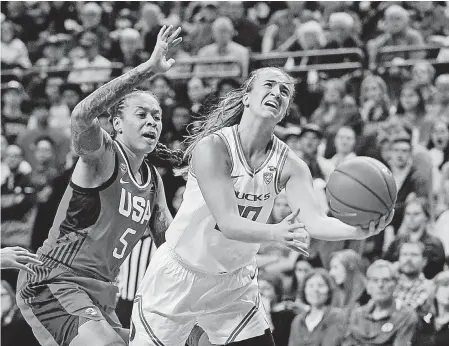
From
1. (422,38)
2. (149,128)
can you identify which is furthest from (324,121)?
(149,128)

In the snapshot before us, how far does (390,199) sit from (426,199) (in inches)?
134

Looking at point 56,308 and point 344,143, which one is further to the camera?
point 344,143

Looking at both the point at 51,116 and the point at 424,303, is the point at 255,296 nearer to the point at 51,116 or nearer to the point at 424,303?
the point at 424,303

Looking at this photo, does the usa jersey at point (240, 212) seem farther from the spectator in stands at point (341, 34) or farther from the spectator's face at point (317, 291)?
the spectator in stands at point (341, 34)

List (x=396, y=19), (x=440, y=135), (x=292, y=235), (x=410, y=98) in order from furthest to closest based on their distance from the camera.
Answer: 1. (x=396, y=19)
2. (x=410, y=98)
3. (x=440, y=135)
4. (x=292, y=235)

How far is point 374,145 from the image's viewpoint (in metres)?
7.69

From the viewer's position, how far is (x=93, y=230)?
4.34 metres

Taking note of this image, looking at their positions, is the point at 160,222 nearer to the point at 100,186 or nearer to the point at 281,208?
the point at 100,186

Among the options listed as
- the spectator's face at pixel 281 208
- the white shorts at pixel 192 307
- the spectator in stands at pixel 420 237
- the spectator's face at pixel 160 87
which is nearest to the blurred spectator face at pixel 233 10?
the spectator's face at pixel 160 87

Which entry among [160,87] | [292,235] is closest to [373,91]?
[160,87]

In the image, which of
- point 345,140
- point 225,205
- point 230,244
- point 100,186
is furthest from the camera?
point 345,140

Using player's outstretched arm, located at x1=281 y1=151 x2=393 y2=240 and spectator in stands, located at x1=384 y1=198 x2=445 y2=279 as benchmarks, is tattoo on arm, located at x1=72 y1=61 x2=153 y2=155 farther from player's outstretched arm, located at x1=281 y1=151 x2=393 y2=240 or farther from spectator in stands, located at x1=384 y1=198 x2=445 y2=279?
spectator in stands, located at x1=384 y1=198 x2=445 y2=279

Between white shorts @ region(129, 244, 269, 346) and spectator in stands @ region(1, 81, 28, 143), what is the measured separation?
5956 mm

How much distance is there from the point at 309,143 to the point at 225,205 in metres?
4.10
